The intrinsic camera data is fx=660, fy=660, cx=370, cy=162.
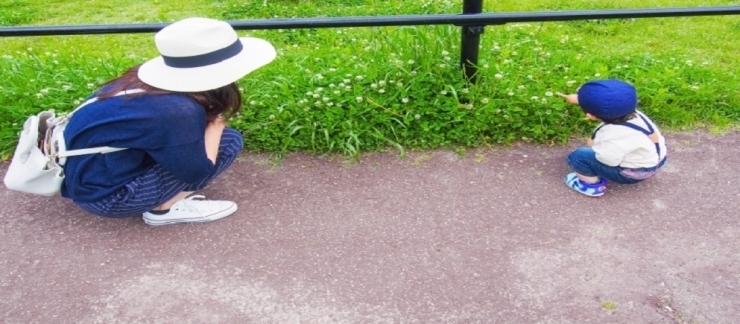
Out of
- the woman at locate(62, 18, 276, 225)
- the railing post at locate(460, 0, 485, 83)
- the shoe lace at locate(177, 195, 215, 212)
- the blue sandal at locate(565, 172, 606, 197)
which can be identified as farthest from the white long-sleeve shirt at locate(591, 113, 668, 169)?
the shoe lace at locate(177, 195, 215, 212)

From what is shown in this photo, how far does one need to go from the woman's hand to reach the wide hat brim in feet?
0.85

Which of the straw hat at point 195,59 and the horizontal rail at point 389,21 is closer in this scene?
the straw hat at point 195,59

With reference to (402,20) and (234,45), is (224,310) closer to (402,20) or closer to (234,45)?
(234,45)

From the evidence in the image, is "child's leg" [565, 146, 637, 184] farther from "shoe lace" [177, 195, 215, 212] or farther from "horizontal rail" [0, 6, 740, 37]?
"shoe lace" [177, 195, 215, 212]

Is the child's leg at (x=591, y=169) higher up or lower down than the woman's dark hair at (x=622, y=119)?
lower down

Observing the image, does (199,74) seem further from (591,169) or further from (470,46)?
(591,169)

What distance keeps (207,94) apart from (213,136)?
232 millimetres

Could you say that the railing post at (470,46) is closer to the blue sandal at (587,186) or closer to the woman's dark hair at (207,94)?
the blue sandal at (587,186)

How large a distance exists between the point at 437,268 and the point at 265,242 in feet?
2.29

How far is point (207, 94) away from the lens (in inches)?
95.1

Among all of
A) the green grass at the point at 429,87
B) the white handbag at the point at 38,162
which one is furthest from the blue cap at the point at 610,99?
the white handbag at the point at 38,162

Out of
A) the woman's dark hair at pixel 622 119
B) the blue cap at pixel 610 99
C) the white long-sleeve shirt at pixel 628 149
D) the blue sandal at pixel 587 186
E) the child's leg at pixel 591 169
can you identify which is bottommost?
the blue sandal at pixel 587 186

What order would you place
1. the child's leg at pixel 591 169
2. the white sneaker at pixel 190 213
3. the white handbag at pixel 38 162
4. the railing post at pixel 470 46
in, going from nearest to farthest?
the white handbag at pixel 38 162 < the white sneaker at pixel 190 213 < the child's leg at pixel 591 169 < the railing post at pixel 470 46

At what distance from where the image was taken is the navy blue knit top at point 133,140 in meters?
2.31
